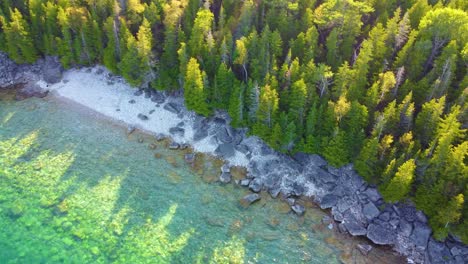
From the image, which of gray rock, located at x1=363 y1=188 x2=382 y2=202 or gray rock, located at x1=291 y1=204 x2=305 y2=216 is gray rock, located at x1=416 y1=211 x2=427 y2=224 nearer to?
gray rock, located at x1=363 y1=188 x2=382 y2=202

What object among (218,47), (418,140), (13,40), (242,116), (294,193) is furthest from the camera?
(13,40)

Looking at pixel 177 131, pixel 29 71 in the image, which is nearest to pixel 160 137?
pixel 177 131

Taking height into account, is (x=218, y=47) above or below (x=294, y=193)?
above

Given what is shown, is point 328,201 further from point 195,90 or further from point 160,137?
point 160,137

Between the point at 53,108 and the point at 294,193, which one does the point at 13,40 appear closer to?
the point at 53,108

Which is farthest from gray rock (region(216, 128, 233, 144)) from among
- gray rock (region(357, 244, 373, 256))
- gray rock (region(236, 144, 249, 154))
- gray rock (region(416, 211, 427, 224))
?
gray rock (region(416, 211, 427, 224))

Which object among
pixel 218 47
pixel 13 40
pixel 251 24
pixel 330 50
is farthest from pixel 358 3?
pixel 13 40
